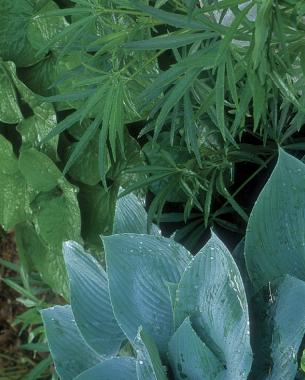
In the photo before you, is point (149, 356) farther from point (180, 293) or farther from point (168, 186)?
point (168, 186)

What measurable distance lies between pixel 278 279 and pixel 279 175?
117 mm

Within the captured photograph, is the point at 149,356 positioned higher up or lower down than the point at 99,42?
lower down

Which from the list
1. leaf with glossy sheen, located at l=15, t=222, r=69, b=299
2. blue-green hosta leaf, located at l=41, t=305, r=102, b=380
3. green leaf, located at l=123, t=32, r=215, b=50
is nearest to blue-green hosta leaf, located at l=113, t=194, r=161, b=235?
blue-green hosta leaf, located at l=41, t=305, r=102, b=380

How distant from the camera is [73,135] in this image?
1258mm

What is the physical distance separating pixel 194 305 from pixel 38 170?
516 mm

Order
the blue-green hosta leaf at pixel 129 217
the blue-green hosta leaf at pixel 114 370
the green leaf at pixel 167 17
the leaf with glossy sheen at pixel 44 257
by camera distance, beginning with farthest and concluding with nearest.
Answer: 1. the leaf with glossy sheen at pixel 44 257
2. the blue-green hosta leaf at pixel 129 217
3. the blue-green hosta leaf at pixel 114 370
4. the green leaf at pixel 167 17

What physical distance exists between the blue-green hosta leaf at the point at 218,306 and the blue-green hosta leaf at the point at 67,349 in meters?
0.16

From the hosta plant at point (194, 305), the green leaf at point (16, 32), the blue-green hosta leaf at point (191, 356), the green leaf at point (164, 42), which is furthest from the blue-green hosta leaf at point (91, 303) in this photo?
the green leaf at point (16, 32)

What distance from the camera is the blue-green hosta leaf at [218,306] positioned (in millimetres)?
762

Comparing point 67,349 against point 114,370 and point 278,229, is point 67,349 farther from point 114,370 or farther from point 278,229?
point 278,229

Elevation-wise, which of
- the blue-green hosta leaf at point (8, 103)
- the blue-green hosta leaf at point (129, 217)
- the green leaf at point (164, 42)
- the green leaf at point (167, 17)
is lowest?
the blue-green hosta leaf at point (8, 103)

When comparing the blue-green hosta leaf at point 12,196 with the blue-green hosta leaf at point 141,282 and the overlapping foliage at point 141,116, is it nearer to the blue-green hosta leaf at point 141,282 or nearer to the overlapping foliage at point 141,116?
the overlapping foliage at point 141,116

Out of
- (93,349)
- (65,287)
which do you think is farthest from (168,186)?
(65,287)

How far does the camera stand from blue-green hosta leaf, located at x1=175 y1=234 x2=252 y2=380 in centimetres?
76
